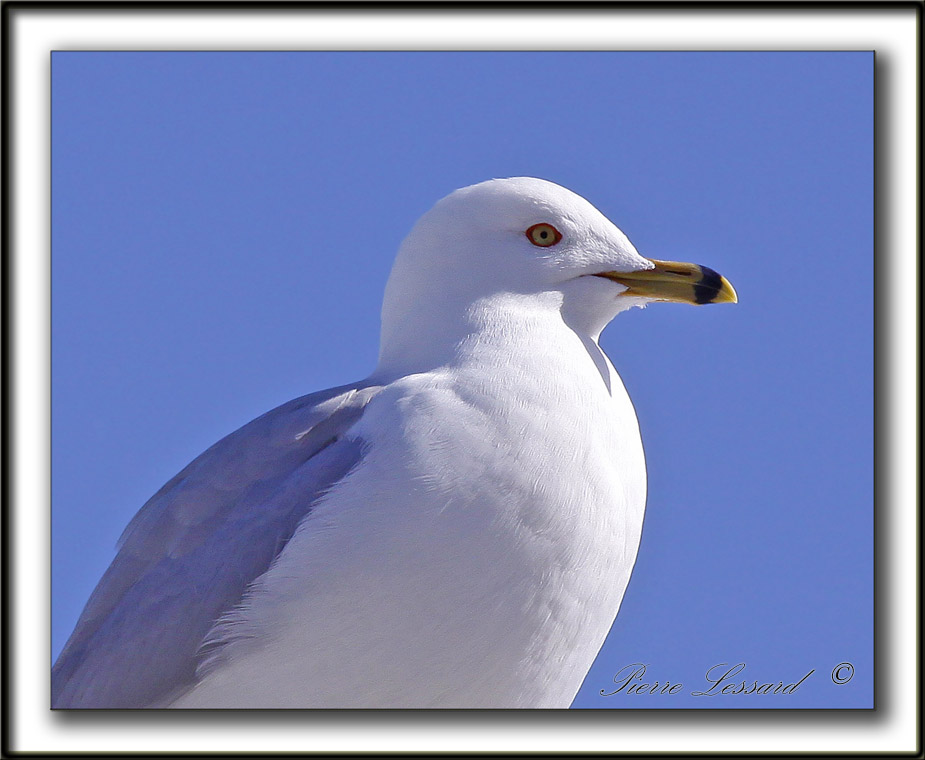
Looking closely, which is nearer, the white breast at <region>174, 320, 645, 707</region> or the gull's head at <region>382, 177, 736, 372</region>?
the white breast at <region>174, 320, 645, 707</region>

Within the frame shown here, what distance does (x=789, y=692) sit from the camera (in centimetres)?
351

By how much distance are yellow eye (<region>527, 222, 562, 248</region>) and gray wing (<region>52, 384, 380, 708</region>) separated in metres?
0.78

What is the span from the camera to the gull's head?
3965 mm

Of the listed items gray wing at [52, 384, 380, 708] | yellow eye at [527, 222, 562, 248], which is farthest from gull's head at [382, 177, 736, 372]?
gray wing at [52, 384, 380, 708]

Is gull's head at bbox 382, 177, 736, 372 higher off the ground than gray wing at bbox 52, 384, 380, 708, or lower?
higher

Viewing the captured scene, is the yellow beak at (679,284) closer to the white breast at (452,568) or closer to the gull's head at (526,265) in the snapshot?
the gull's head at (526,265)

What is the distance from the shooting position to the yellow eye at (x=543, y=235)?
4.07 metres

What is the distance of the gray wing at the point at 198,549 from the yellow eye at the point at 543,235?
781 millimetres

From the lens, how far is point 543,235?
13.4ft

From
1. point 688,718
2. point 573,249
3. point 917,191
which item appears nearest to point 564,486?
point 688,718

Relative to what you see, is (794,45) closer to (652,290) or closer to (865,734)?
(652,290)

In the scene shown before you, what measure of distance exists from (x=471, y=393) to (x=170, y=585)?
3.64 ft

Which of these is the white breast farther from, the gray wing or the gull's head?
the gull's head

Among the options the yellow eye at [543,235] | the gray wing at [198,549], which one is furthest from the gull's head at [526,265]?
the gray wing at [198,549]
